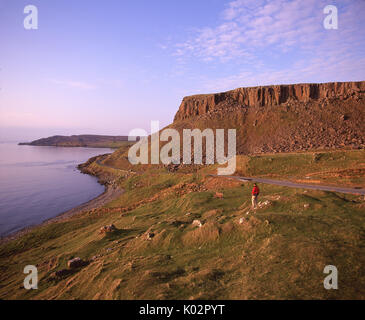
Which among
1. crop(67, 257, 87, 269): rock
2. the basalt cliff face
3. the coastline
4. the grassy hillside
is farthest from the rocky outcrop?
crop(67, 257, 87, 269): rock

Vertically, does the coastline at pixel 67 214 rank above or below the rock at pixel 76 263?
below

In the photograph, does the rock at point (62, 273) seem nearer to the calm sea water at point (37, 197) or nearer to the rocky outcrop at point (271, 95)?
the calm sea water at point (37, 197)

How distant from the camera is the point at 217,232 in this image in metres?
12.4

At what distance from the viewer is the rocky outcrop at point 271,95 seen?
238 feet

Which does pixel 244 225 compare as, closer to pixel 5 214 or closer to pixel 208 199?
pixel 208 199

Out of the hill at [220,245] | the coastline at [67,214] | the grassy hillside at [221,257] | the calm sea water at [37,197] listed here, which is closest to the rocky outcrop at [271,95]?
the calm sea water at [37,197]

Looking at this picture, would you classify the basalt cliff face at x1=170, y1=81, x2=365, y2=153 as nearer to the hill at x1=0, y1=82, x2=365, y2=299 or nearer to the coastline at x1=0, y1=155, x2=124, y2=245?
the hill at x1=0, y1=82, x2=365, y2=299

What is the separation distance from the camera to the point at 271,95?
7962cm

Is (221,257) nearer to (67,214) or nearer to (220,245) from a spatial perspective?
(220,245)

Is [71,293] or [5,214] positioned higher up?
[71,293]

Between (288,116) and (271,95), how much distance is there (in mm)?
14627

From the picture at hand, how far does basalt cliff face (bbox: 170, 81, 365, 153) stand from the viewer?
56.9 m
